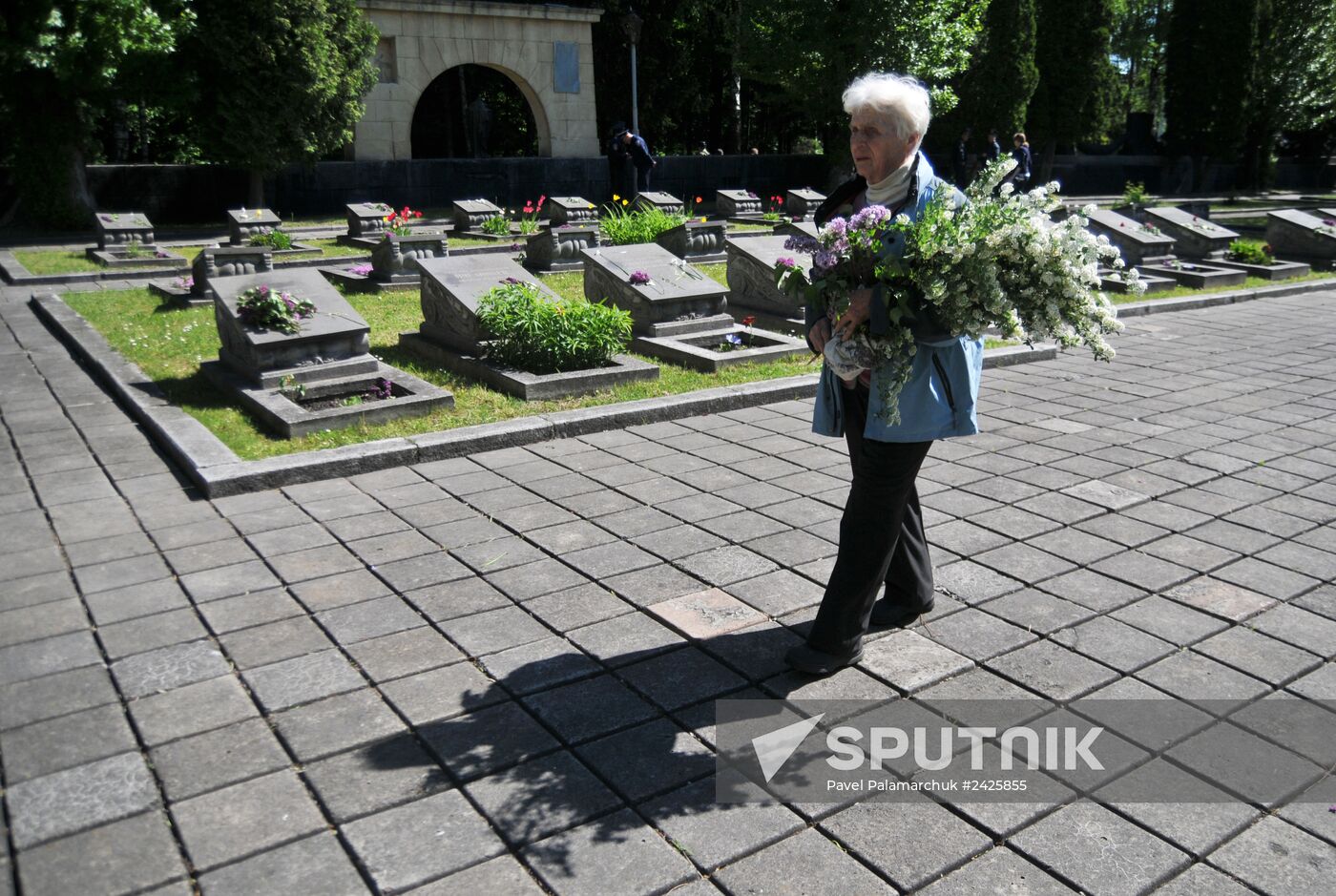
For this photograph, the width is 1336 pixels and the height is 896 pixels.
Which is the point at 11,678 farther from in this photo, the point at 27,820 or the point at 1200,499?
the point at 1200,499

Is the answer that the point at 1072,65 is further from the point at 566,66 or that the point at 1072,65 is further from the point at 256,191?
the point at 256,191

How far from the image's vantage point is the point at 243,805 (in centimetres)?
298

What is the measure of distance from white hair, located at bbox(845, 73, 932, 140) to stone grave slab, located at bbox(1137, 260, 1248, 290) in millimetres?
11269

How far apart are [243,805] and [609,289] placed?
23.2ft

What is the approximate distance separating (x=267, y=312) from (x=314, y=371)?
56 centimetres

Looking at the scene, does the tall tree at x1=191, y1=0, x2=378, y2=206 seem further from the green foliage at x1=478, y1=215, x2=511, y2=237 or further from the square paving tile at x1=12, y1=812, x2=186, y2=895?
the square paving tile at x1=12, y1=812, x2=186, y2=895

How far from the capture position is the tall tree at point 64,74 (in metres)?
15.0

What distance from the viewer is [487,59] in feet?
77.3

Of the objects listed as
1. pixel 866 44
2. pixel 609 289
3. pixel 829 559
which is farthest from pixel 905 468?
pixel 866 44

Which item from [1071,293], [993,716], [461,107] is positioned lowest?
[993,716]

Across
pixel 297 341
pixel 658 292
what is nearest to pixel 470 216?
pixel 658 292

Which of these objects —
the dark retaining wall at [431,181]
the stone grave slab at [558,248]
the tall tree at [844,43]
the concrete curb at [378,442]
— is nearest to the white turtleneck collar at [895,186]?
the concrete curb at [378,442]

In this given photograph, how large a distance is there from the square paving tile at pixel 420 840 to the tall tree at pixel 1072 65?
29.1 metres

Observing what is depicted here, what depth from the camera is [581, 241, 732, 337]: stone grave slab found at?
9.12m
